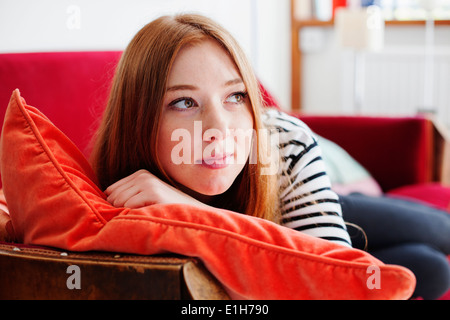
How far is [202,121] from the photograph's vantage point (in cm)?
84

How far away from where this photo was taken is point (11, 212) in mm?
795

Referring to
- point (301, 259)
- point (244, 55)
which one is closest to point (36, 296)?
point (301, 259)

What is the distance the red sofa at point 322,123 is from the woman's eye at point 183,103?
0.42 meters

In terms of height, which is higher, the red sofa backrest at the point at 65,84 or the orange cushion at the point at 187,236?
the red sofa backrest at the point at 65,84

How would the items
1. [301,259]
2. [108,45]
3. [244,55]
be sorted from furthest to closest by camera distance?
[108,45] < [244,55] < [301,259]

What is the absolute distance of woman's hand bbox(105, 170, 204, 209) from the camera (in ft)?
2.56

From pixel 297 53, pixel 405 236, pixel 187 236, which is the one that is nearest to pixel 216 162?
pixel 187 236

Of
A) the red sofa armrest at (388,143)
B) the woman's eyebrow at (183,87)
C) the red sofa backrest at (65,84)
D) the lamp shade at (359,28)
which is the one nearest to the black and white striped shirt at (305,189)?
the woman's eyebrow at (183,87)

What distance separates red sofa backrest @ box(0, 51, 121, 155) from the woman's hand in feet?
1.31

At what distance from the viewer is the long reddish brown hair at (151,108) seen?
846 millimetres

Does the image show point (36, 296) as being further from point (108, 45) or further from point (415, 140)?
point (415, 140)

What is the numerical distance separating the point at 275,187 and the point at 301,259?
1.22 ft

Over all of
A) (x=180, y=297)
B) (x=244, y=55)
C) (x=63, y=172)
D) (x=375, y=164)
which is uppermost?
(x=244, y=55)

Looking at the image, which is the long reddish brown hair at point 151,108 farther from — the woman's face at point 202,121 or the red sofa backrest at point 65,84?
the red sofa backrest at point 65,84
